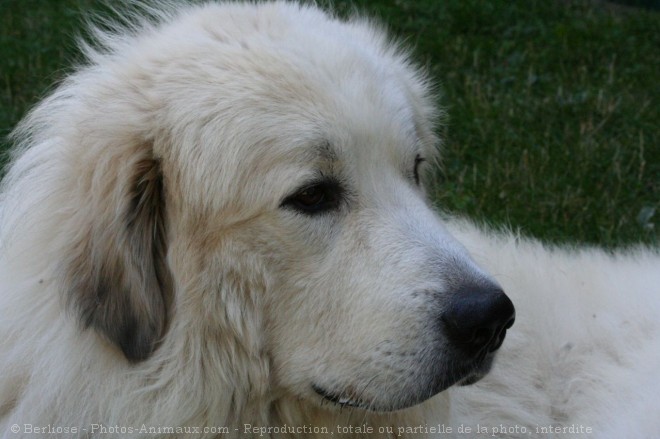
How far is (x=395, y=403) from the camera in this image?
3.07 metres

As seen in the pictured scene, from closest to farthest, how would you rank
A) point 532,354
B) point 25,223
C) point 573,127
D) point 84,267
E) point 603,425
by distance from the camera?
point 84,267, point 25,223, point 603,425, point 532,354, point 573,127

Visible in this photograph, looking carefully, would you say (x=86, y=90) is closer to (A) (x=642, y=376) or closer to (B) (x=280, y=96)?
(B) (x=280, y=96)

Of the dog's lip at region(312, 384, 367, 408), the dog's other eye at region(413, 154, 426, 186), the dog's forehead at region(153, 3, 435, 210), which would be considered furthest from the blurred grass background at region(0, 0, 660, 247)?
the dog's lip at region(312, 384, 367, 408)

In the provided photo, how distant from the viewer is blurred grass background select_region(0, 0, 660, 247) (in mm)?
6488

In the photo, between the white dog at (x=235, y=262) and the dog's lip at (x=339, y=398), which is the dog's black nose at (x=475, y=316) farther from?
the dog's lip at (x=339, y=398)

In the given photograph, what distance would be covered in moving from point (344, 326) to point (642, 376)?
1460 mm

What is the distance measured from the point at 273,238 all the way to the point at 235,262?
0.48ft

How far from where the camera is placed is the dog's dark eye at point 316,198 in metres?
3.10

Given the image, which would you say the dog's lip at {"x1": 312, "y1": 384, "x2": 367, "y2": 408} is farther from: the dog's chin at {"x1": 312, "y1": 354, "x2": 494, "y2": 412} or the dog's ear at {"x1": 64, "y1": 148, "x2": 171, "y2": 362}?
the dog's ear at {"x1": 64, "y1": 148, "x2": 171, "y2": 362}

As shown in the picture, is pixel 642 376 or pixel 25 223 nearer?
pixel 25 223

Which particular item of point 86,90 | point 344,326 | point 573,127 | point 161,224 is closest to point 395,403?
point 344,326

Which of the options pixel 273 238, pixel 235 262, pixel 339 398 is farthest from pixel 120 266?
pixel 339 398

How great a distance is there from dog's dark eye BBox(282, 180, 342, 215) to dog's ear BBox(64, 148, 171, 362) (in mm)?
499

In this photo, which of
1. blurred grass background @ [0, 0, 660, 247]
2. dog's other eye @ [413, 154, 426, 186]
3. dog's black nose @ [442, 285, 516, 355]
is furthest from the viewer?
blurred grass background @ [0, 0, 660, 247]
